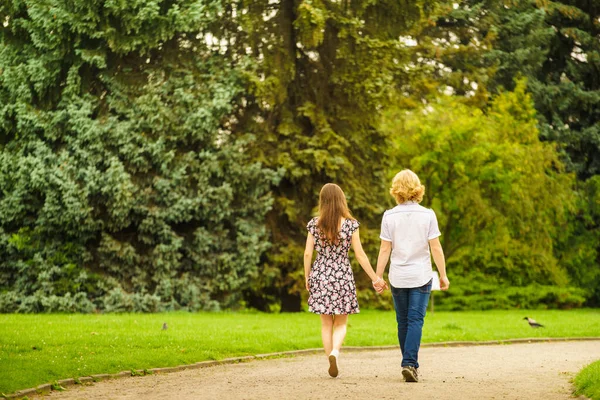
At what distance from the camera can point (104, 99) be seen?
24.2 metres

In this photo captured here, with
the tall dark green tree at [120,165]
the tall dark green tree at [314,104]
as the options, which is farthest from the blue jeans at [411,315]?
the tall dark green tree at [314,104]

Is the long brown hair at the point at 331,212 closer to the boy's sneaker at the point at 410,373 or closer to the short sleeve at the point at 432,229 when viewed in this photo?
the short sleeve at the point at 432,229

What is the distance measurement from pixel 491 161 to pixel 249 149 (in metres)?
8.21

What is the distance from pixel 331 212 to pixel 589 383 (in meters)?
3.03

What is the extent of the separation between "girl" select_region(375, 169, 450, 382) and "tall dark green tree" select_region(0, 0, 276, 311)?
13596 millimetres

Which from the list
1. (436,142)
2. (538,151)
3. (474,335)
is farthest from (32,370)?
(538,151)

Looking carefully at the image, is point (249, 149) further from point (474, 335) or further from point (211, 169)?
point (474, 335)

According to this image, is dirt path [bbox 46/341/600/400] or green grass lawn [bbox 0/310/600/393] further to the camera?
green grass lawn [bbox 0/310/600/393]

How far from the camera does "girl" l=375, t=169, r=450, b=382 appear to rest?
31.8 ft

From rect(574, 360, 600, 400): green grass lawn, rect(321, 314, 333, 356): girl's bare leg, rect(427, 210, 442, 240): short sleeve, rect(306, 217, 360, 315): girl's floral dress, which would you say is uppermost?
rect(427, 210, 442, 240): short sleeve

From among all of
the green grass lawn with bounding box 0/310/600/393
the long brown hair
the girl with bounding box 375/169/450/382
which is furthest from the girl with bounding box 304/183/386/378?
the green grass lawn with bounding box 0/310/600/393

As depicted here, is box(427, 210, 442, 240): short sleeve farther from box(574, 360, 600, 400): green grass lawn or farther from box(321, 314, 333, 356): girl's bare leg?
box(574, 360, 600, 400): green grass lawn

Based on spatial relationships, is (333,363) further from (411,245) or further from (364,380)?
(411,245)

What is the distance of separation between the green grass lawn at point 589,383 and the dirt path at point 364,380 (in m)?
0.16
